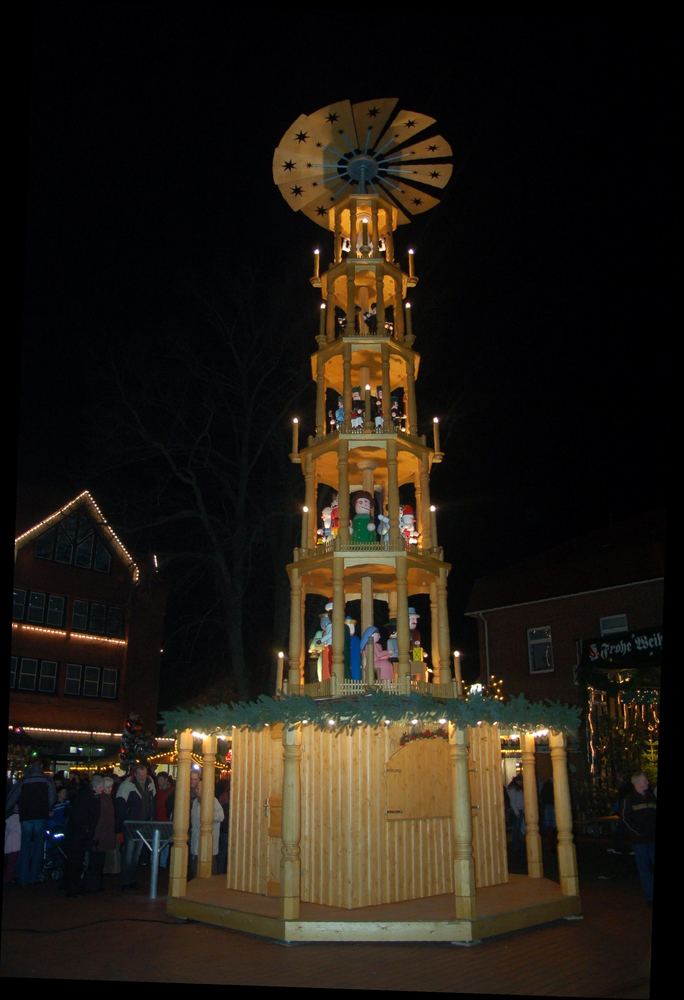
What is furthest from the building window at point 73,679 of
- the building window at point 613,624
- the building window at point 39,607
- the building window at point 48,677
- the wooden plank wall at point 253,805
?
the wooden plank wall at point 253,805

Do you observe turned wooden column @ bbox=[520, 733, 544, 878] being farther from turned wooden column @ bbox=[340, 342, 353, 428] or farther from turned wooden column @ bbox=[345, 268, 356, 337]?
turned wooden column @ bbox=[345, 268, 356, 337]

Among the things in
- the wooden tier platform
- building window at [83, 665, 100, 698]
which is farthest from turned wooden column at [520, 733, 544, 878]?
building window at [83, 665, 100, 698]

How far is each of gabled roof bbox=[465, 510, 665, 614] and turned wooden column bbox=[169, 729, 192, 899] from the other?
690 inches

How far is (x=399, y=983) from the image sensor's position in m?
7.32

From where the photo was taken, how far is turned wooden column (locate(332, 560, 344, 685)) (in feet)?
36.2

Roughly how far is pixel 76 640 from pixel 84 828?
19247mm

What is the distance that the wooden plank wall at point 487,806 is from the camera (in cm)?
1160

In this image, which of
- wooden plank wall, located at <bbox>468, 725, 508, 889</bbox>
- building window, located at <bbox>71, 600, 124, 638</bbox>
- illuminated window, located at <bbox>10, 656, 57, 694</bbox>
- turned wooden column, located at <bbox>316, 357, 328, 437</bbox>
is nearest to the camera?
wooden plank wall, located at <bbox>468, 725, 508, 889</bbox>

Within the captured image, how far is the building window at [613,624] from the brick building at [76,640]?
53.6ft

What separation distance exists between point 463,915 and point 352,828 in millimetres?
1906

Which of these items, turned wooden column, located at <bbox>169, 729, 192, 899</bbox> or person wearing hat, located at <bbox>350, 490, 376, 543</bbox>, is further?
person wearing hat, located at <bbox>350, 490, 376, 543</bbox>

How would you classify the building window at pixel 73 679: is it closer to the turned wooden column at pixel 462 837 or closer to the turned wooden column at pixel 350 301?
the turned wooden column at pixel 350 301

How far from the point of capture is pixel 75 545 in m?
30.9

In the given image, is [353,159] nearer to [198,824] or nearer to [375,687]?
[375,687]
